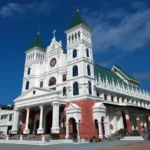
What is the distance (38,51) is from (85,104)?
2427 cm

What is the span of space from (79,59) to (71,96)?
822 cm

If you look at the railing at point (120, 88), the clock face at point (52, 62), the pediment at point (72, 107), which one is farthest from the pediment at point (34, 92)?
the railing at point (120, 88)

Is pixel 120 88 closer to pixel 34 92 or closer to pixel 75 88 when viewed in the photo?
pixel 75 88

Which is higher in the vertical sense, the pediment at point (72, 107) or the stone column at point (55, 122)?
the pediment at point (72, 107)

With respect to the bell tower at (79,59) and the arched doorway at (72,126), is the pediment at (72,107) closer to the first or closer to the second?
the arched doorway at (72,126)

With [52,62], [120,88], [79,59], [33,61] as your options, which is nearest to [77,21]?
[79,59]

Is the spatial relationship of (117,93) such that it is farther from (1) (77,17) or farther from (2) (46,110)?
(1) (77,17)

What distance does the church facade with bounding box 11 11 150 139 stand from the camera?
33219 millimetres

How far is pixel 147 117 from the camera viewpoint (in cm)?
5066

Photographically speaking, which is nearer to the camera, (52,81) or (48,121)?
(48,121)

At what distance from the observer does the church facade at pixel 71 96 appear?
109 ft

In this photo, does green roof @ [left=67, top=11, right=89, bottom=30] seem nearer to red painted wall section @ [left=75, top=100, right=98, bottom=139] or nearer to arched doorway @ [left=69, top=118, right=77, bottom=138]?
red painted wall section @ [left=75, top=100, right=98, bottom=139]

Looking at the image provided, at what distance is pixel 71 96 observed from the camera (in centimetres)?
3619

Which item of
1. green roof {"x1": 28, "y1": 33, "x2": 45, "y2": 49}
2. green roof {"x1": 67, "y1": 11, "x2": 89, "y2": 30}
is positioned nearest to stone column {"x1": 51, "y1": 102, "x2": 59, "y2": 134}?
green roof {"x1": 67, "y1": 11, "x2": 89, "y2": 30}
